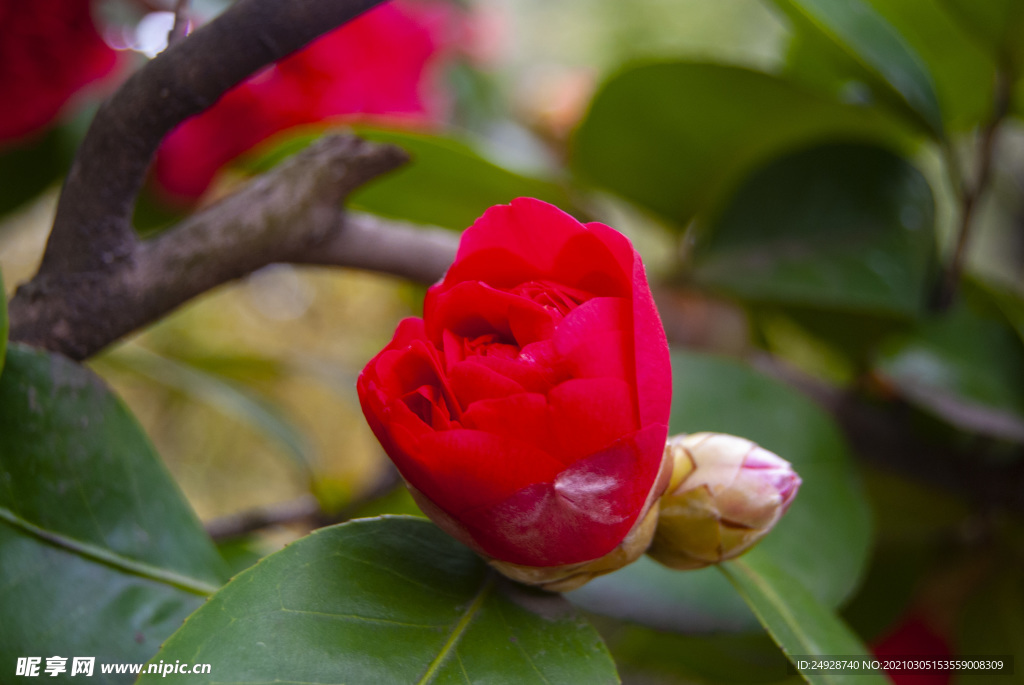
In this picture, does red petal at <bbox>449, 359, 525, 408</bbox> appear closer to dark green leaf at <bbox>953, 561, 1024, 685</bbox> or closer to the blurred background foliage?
the blurred background foliage

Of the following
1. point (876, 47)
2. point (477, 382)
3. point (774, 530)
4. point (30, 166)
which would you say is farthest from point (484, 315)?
point (30, 166)

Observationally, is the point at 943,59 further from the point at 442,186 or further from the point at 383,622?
the point at 383,622

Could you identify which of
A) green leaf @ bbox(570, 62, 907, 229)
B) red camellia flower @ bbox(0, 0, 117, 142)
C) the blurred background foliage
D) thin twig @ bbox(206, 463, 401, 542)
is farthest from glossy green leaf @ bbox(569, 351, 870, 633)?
red camellia flower @ bbox(0, 0, 117, 142)

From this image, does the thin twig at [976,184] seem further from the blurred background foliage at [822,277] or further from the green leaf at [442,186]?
the green leaf at [442,186]

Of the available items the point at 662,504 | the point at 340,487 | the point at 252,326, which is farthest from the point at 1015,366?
the point at 252,326

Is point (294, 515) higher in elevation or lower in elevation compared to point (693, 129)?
lower

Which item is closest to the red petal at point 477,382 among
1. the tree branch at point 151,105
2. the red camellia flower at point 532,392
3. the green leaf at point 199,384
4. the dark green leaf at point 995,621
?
the red camellia flower at point 532,392
